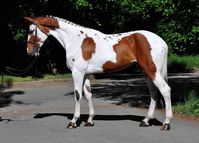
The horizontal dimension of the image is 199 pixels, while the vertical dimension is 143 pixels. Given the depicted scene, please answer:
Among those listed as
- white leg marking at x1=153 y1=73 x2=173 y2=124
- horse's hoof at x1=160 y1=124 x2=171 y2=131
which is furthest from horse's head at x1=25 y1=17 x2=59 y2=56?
horse's hoof at x1=160 y1=124 x2=171 y2=131

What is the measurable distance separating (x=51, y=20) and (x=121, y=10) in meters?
17.6

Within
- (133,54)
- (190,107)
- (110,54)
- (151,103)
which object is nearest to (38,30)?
(110,54)

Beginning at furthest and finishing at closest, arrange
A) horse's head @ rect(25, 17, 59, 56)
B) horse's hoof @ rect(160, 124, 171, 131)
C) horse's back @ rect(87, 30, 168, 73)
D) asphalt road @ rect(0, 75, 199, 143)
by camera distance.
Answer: horse's head @ rect(25, 17, 59, 56)
horse's back @ rect(87, 30, 168, 73)
horse's hoof @ rect(160, 124, 171, 131)
asphalt road @ rect(0, 75, 199, 143)

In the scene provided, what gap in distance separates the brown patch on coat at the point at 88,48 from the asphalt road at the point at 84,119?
1432 mm

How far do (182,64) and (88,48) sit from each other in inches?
801

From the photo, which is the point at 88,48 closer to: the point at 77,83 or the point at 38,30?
the point at 77,83

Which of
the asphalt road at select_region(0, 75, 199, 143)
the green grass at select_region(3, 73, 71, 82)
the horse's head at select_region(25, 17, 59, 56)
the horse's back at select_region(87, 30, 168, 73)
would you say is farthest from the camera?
the green grass at select_region(3, 73, 71, 82)

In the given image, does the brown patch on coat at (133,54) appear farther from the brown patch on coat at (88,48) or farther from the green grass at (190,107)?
the green grass at (190,107)

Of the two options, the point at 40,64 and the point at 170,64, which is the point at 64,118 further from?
the point at 170,64

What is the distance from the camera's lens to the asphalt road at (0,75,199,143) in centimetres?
946

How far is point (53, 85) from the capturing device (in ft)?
69.7

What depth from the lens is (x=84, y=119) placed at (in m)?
11.6

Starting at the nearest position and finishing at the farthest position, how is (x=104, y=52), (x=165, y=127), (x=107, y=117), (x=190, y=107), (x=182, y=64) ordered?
(x=165, y=127) < (x=104, y=52) < (x=107, y=117) < (x=190, y=107) < (x=182, y=64)

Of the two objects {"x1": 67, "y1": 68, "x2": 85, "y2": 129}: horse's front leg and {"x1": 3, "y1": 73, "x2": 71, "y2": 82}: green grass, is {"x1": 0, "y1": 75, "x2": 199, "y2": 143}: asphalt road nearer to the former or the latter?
{"x1": 67, "y1": 68, "x2": 85, "y2": 129}: horse's front leg
